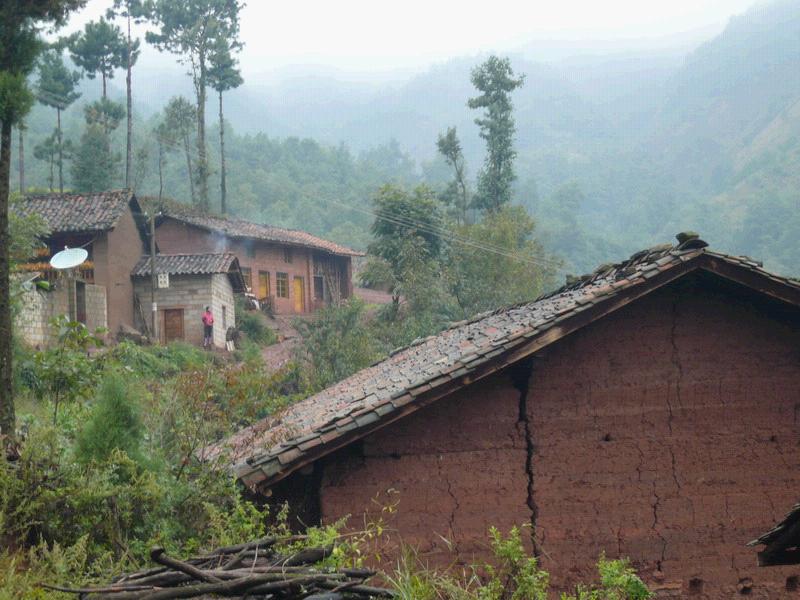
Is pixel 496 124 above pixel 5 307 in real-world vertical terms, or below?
above

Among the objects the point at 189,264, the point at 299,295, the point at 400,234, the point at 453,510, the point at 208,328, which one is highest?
the point at 400,234

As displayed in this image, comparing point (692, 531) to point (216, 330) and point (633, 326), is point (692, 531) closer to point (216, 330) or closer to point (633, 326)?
point (633, 326)

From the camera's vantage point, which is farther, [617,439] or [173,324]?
[173,324]

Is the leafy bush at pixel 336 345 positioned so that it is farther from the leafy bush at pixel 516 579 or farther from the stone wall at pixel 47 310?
the leafy bush at pixel 516 579

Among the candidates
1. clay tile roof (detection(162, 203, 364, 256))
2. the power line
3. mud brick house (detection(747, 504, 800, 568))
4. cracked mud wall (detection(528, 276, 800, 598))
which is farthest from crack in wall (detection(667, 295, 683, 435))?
clay tile roof (detection(162, 203, 364, 256))

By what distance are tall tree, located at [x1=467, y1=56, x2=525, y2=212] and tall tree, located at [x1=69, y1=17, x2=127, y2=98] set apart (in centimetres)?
1933

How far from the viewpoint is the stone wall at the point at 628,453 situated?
30.0 ft

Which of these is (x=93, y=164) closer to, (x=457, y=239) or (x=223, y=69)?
(x=223, y=69)

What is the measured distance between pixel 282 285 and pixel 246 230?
330 centimetres

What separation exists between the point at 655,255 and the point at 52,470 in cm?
640

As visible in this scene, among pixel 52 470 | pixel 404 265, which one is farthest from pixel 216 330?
pixel 52 470

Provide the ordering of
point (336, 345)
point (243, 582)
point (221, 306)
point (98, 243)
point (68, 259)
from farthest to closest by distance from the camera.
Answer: point (221, 306) < point (98, 243) < point (336, 345) < point (68, 259) < point (243, 582)

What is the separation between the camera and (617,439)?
9.41m

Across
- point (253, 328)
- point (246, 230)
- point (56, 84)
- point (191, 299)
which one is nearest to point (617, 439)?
Result: point (191, 299)
